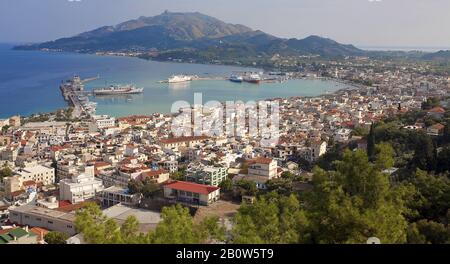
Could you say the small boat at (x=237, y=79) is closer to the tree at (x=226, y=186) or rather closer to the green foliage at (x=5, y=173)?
the green foliage at (x=5, y=173)

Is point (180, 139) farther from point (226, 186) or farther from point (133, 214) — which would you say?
point (133, 214)

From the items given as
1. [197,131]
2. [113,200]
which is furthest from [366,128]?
[113,200]

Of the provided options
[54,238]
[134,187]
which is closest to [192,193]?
[134,187]

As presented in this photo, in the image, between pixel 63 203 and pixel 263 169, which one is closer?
pixel 63 203

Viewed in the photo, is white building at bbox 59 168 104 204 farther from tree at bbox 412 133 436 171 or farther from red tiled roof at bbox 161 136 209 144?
tree at bbox 412 133 436 171

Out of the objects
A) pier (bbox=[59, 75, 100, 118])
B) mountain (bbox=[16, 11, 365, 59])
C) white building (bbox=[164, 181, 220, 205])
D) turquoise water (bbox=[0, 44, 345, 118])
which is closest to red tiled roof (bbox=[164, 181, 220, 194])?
white building (bbox=[164, 181, 220, 205])

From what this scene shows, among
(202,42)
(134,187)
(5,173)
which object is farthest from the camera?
(202,42)
